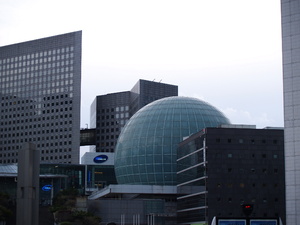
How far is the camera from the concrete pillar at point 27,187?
40.8 m

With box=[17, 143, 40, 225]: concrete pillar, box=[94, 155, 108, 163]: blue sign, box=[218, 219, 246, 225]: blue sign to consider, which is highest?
box=[94, 155, 108, 163]: blue sign

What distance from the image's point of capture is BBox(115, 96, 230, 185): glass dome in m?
110

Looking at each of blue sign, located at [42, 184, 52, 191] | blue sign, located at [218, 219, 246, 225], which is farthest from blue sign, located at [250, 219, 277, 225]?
blue sign, located at [42, 184, 52, 191]

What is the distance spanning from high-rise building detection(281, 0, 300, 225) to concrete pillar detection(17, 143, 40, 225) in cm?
3796

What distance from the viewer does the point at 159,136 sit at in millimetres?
111375

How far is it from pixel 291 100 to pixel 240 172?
81.0 feet

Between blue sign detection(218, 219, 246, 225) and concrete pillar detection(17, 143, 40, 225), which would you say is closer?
concrete pillar detection(17, 143, 40, 225)

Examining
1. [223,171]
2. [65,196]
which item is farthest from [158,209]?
[65,196]

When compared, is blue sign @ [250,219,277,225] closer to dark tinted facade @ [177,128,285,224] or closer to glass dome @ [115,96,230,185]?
dark tinted facade @ [177,128,285,224]

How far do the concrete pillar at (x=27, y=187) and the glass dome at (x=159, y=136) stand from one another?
2698 inches

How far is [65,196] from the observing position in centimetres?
12725

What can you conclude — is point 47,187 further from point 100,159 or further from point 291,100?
point 291,100

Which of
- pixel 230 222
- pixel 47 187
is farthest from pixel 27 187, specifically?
pixel 47 187

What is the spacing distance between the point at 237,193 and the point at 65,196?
4357cm
